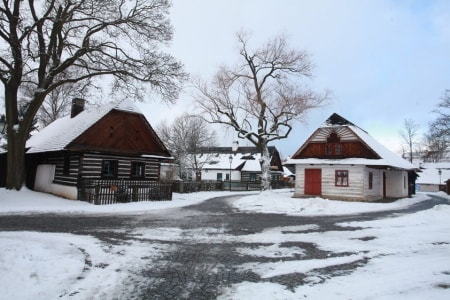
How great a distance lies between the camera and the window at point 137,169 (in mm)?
25016

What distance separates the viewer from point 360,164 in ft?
89.2

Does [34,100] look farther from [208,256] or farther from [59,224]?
[208,256]

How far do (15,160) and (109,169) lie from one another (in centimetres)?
559

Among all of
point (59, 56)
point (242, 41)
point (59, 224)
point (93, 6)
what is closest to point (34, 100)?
point (59, 56)

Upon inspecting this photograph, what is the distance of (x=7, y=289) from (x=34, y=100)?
19019 mm

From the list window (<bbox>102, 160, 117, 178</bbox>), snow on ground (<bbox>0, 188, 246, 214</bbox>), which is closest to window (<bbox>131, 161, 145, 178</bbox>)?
window (<bbox>102, 160, 117, 178</bbox>)

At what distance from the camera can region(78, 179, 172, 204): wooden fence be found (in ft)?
65.0

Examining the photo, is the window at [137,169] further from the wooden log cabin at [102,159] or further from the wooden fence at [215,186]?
the wooden fence at [215,186]

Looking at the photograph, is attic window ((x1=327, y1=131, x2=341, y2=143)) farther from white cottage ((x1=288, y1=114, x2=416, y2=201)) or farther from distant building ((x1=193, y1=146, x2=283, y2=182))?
distant building ((x1=193, y1=146, x2=283, y2=182))

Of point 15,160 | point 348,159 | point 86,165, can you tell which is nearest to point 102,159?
point 86,165

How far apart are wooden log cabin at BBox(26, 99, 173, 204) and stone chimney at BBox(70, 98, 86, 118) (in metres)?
1.34

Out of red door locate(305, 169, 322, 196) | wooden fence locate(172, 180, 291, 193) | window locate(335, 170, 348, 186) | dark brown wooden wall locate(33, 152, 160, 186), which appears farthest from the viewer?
wooden fence locate(172, 180, 291, 193)

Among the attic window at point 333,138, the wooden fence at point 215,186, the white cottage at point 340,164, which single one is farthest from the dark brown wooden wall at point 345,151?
the wooden fence at point 215,186

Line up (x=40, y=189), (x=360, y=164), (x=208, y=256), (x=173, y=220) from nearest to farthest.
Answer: (x=208, y=256) < (x=173, y=220) < (x=40, y=189) < (x=360, y=164)
